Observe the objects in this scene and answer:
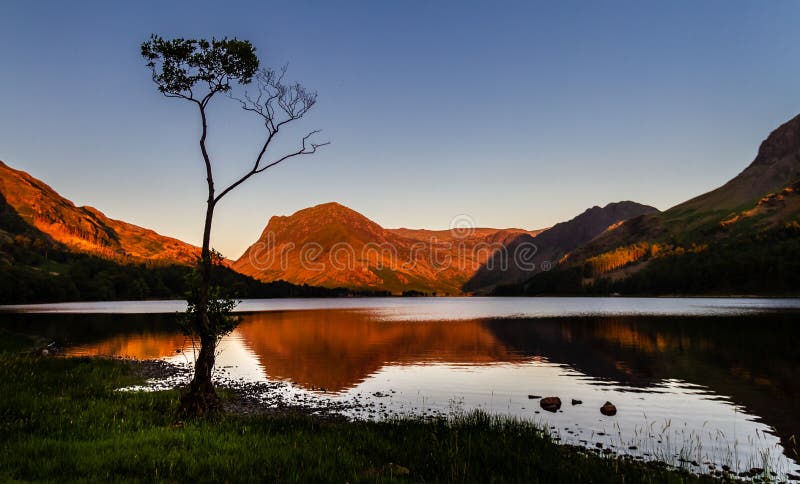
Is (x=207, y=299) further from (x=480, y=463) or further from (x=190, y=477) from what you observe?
(x=480, y=463)

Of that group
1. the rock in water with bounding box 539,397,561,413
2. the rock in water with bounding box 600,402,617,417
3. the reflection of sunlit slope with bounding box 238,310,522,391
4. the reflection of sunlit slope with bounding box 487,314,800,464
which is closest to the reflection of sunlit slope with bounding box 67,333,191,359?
the reflection of sunlit slope with bounding box 238,310,522,391

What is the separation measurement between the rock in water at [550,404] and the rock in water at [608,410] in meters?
3.12

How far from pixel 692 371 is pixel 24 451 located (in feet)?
193

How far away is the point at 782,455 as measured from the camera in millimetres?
25594

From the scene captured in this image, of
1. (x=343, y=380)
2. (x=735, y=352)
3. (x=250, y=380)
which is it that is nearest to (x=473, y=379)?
(x=343, y=380)

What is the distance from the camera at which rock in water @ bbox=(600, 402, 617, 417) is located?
3509 cm

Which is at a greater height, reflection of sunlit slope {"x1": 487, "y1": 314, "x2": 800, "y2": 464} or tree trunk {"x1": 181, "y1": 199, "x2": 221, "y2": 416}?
tree trunk {"x1": 181, "y1": 199, "x2": 221, "y2": 416}

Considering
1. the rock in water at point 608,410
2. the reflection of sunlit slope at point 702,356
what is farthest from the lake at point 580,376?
the rock in water at point 608,410

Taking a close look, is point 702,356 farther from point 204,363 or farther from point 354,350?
point 204,363

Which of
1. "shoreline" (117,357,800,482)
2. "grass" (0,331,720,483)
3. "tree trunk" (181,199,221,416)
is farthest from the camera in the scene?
"tree trunk" (181,199,221,416)

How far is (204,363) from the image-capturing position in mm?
23641

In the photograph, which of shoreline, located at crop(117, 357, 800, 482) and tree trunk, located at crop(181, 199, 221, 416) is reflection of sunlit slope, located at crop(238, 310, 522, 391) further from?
tree trunk, located at crop(181, 199, 221, 416)

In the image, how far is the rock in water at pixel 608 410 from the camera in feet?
115

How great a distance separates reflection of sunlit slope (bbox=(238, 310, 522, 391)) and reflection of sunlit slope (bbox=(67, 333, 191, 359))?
521 inches
